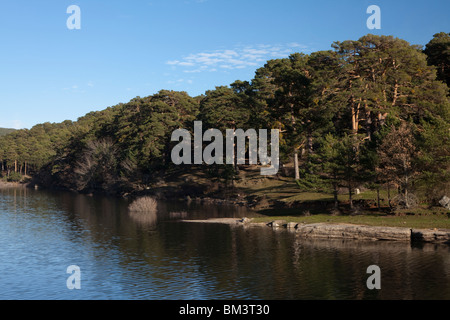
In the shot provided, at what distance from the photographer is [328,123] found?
69125 millimetres

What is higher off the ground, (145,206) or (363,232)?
(363,232)

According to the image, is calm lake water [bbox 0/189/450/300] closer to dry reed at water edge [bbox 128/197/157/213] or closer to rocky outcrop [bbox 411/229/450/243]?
rocky outcrop [bbox 411/229/450/243]

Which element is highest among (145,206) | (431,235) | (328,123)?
(328,123)

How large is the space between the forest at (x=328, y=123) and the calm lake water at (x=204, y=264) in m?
11.9

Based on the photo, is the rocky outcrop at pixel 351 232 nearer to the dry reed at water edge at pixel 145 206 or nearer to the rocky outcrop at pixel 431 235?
the rocky outcrop at pixel 431 235

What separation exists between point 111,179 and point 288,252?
72.2 meters

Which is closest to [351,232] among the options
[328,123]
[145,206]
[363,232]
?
[363,232]

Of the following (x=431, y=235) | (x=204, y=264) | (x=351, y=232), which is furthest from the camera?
(x=351, y=232)

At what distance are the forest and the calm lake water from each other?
11908 mm

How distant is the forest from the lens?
4875cm

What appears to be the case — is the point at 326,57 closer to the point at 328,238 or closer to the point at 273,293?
the point at 328,238

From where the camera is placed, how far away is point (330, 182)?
54.8 meters

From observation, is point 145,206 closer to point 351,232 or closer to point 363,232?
point 351,232

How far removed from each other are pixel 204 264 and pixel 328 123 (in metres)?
40.6
